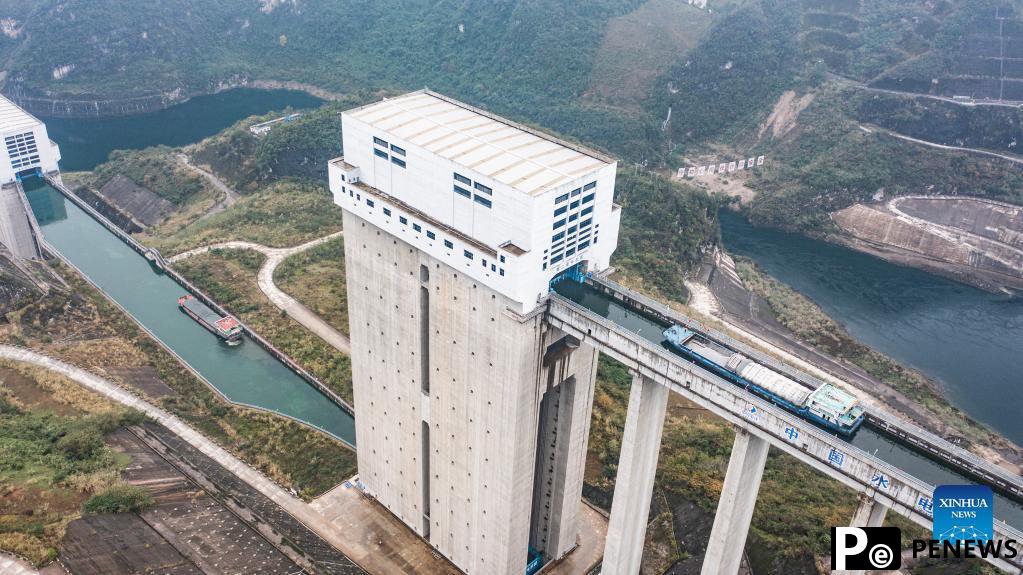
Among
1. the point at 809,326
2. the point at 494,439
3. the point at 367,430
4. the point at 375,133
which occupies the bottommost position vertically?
the point at 809,326

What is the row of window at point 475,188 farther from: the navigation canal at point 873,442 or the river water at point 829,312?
the river water at point 829,312

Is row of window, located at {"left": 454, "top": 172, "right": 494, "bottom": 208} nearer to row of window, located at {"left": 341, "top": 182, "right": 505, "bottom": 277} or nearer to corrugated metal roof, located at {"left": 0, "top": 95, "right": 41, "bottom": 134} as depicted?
row of window, located at {"left": 341, "top": 182, "right": 505, "bottom": 277}

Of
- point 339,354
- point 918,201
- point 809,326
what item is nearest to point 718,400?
point 339,354

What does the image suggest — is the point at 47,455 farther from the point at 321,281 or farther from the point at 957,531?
the point at 957,531

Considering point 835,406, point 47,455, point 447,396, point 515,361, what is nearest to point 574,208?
point 515,361

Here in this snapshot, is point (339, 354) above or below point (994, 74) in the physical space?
below

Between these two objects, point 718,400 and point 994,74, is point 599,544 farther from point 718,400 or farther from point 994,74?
point 994,74
